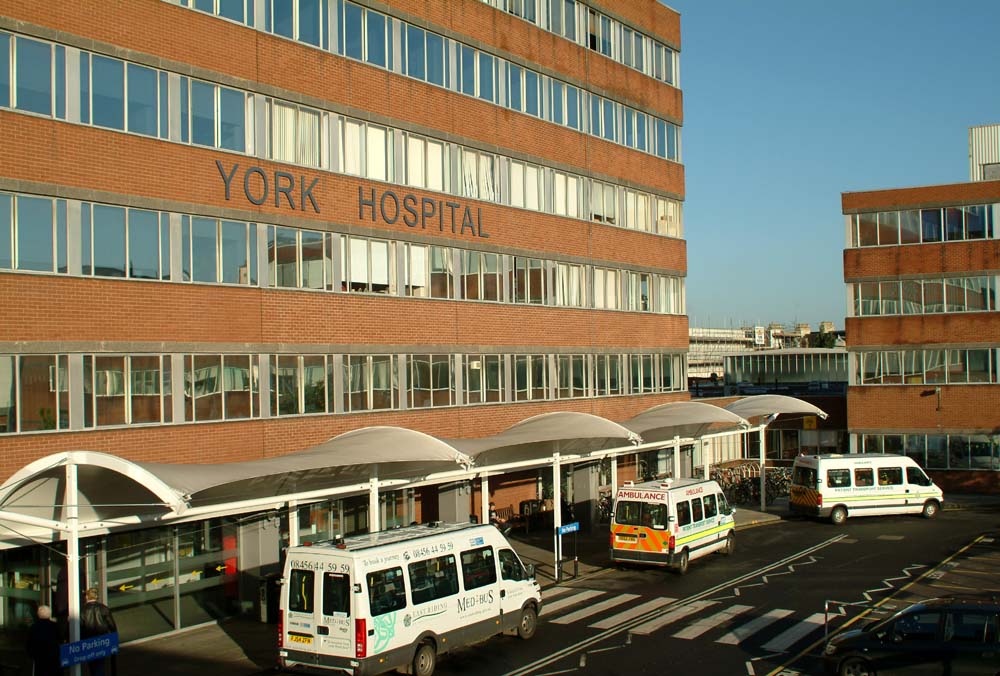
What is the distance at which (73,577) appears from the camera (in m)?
16.0

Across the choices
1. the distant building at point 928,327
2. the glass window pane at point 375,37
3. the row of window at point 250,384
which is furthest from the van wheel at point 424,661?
the distant building at point 928,327

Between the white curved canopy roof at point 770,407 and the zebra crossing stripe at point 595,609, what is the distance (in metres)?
15.9

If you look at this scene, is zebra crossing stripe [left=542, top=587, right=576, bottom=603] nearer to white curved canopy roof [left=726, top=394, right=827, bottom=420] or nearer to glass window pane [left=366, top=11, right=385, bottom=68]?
white curved canopy roof [left=726, top=394, right=827, bottom=420]

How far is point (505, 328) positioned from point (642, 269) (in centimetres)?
996

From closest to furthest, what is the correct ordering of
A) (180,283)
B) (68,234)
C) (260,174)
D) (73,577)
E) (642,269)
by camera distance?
(73,577)
(68,234)
(180,283)
(260,174)
(642,269)

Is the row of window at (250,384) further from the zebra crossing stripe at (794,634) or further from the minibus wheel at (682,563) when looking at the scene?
the zebra crossing stripe at (794,634)

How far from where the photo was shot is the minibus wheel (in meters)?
26.8

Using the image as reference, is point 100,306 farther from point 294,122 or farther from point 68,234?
point 294,122

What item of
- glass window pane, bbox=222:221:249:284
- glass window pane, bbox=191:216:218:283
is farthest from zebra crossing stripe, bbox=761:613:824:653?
glass window pane, bbox=191:216:218:283

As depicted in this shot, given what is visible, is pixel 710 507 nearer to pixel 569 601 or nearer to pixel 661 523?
pixel 661 523

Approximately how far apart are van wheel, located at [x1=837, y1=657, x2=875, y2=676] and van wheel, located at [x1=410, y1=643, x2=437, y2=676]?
272 inches

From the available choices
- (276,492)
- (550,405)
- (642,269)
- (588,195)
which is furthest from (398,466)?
(642,269)

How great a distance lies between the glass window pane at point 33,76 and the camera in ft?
66.6

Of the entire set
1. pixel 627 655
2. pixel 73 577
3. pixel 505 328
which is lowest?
pixel 627 655
